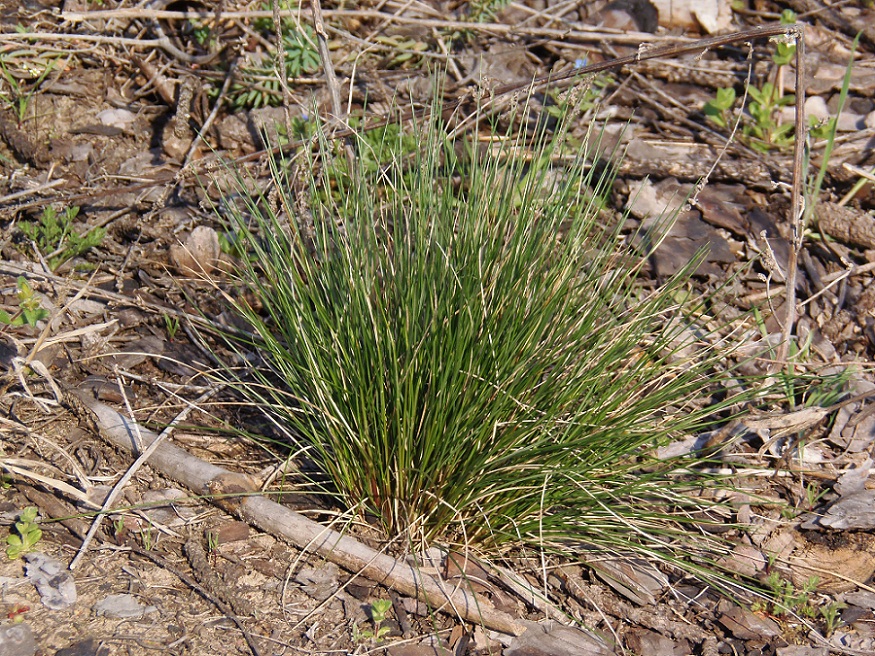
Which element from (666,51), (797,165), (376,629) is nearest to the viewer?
(376,629)

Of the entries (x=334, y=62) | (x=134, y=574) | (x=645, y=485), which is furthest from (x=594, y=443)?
(x=334, y=62)

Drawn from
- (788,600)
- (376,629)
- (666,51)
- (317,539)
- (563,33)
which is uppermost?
(666,51)

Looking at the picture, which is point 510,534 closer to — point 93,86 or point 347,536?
point 347,536

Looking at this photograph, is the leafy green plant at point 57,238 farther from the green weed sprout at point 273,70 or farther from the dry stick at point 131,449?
the green weed sprout at point 273,70

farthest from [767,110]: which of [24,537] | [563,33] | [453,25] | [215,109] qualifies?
[24,537]

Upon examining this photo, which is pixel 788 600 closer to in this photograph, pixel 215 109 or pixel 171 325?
pixel 171 325

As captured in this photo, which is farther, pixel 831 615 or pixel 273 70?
pixel 273 70
